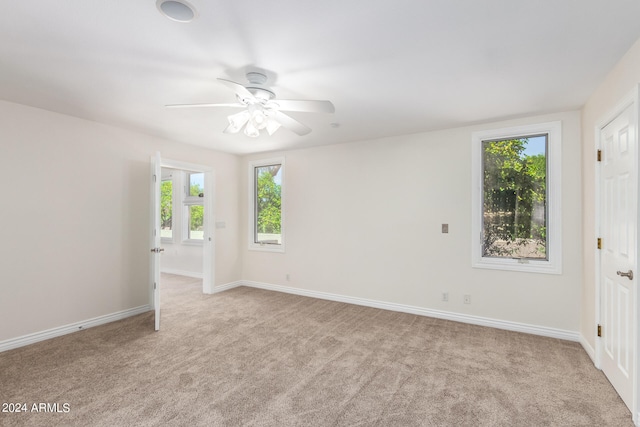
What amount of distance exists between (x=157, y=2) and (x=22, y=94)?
230 cm

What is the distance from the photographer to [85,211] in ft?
12.1

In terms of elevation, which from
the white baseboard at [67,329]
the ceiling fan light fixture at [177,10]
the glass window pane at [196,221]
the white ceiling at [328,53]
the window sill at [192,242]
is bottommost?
the white baseboard at [67,329]

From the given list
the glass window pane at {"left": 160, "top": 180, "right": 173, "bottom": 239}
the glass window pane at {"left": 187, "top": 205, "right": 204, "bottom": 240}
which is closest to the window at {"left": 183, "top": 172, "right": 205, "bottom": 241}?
the glass window pane at {"left": 187, "top": 205, "right": 204, "bottom": 240}

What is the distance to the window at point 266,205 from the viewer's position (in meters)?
5.53

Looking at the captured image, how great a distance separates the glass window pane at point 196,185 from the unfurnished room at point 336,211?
61.4 inches

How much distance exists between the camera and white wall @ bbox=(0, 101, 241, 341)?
313 cm

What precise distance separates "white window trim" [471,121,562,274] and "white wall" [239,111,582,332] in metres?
0.06

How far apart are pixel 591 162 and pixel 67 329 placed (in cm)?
570

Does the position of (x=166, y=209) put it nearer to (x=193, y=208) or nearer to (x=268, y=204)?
(x=193, y=208)

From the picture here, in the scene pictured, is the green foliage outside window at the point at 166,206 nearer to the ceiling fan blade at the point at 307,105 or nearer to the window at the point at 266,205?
the window at the point at 266,205

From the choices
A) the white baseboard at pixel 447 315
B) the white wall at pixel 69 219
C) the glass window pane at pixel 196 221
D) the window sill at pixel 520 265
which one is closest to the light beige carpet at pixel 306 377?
the white baseboard at pixel 447 315

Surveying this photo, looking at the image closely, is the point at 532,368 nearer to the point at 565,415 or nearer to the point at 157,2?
the point at 565,415

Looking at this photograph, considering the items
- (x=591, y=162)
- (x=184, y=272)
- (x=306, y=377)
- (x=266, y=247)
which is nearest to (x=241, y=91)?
(x=306, y=377)

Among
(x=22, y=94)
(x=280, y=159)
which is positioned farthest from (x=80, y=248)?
(x=280, y=159)
